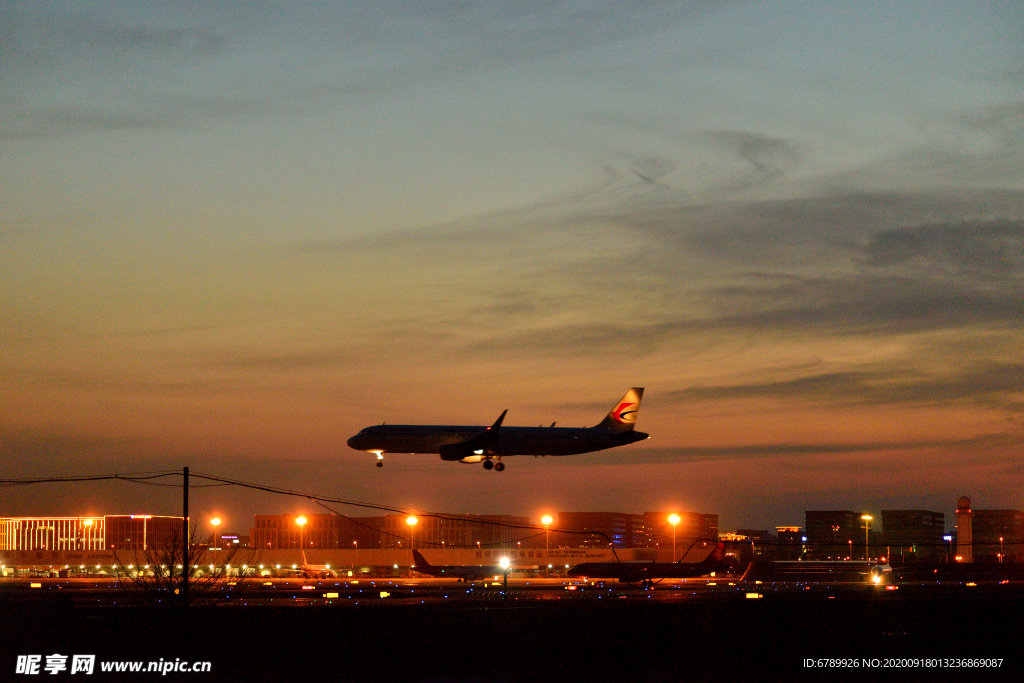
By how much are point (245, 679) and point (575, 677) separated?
11.3 m

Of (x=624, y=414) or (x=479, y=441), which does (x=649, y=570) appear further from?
(x=479, y=441)

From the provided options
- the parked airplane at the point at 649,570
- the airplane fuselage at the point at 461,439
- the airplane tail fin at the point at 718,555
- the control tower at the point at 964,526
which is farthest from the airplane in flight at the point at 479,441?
the control tower at the point at 964,526

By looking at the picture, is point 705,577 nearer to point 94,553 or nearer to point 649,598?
point 649,598

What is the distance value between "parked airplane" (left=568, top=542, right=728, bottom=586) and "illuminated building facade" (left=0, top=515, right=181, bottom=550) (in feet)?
341

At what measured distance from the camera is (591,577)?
354ft

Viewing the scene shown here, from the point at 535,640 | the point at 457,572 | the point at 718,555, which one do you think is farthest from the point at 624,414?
the point at 535,640

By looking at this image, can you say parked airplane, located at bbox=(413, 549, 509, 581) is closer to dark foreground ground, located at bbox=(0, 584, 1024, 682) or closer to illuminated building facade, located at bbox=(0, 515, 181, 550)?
dark foreground ground, located at bbox=(0, 584, 1024, 682)

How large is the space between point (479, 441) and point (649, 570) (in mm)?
29297

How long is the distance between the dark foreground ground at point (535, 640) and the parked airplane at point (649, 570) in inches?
1435

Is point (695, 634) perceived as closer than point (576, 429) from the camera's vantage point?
Yes

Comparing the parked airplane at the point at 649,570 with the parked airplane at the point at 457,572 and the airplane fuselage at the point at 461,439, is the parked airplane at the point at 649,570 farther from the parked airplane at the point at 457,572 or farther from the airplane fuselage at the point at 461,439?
the airplane fuselage at the point at 461,439

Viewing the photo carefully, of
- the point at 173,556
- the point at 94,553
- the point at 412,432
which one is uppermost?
the point at 412,432

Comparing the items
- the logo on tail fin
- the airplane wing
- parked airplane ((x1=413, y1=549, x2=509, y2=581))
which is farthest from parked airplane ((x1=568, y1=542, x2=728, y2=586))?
the airplane wing

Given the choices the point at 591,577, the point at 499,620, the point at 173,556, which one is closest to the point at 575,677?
the point at 499,620
